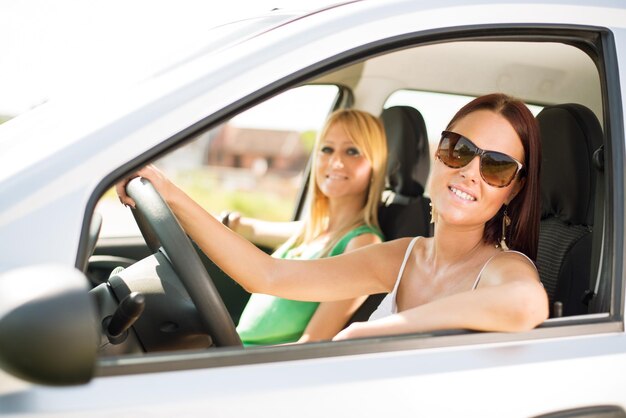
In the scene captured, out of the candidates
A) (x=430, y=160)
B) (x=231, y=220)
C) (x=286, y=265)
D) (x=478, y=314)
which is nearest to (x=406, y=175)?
(x=430, y=160)

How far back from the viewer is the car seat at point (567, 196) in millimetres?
2170

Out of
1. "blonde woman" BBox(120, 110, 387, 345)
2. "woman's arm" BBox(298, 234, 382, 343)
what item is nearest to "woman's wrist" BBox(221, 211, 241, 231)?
"blonde woman" BBox(120, 110, 387, 345)

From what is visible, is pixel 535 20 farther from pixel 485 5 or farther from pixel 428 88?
pixel 428 88

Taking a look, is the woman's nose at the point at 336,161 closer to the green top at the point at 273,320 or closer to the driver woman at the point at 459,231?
the green top at the point at 273,320

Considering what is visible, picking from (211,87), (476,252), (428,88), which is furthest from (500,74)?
(211,87)

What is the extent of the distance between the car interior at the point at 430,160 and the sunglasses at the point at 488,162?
219 mm

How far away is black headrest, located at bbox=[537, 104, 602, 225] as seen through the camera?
2.21m

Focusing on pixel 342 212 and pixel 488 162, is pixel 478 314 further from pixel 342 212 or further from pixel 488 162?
pixel 342 212

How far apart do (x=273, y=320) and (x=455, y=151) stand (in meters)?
1.06

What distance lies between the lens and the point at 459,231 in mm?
2080

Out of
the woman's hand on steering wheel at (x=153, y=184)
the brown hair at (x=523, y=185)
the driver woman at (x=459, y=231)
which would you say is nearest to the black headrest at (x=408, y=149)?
the driver woman at (x=459, y=231)

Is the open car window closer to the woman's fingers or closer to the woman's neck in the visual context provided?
the woman's neck

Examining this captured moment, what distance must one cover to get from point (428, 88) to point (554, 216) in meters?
1.32

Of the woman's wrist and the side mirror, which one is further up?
the side mirror
